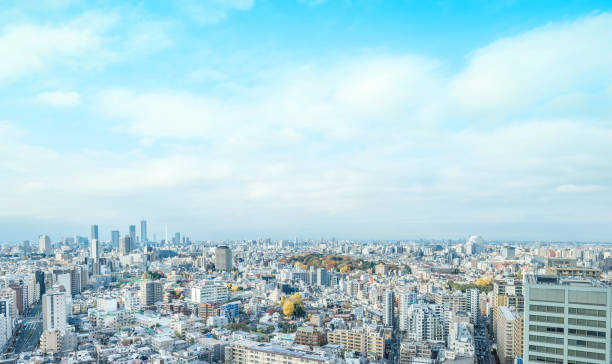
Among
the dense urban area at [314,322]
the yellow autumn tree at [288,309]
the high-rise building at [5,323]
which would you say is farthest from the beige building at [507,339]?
the high-rise building at [5,323]

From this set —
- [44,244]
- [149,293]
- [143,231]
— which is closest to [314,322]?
[149,293]

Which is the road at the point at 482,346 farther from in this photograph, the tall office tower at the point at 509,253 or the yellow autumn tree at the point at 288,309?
the tall office tower at the point at 509,253

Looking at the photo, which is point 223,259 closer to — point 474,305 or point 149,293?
point 149,293

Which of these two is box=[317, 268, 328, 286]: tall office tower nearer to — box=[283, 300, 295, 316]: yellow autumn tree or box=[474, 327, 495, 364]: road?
box=[283, 300, 295, 316]: yellow autumn tree

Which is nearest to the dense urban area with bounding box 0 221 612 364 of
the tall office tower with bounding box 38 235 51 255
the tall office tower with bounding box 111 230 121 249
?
the tall office tower with bounding box 38 235 51 255

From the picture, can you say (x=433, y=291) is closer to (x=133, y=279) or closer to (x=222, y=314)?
(x=222, y=314)

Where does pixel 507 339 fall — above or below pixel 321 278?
above
